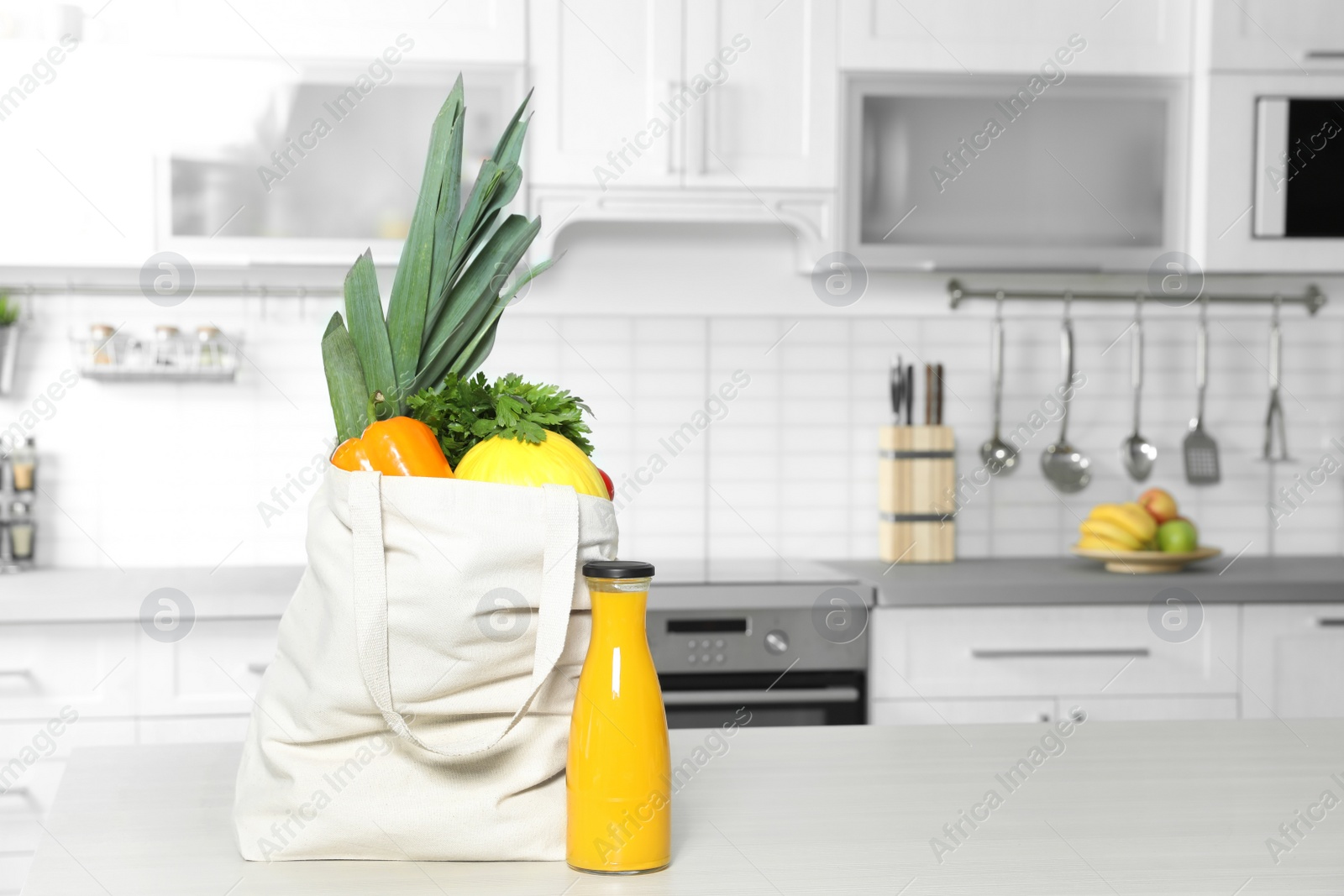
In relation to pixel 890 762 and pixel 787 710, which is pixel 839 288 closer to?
pixel 787 710

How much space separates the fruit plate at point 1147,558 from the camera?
244 cm

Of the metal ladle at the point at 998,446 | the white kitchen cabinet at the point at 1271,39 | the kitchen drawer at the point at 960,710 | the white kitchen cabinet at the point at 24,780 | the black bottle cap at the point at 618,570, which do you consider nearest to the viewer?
the black bottle cap at the point at 618,570

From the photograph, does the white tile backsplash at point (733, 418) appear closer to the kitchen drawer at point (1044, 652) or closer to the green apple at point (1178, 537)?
the green apple at point (1178, 537)

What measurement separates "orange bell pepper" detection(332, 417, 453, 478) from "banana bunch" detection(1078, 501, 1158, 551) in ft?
6.74

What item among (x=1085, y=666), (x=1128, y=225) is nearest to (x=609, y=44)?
(x=1128, y=225)

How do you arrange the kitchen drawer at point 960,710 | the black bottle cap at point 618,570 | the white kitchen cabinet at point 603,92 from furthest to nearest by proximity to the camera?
the white kitchen cabinet at point 603,92, the kitchen drawer at point 960,710, the black bottle cap at point 618,570

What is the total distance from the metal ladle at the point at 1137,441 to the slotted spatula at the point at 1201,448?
0.08 metres

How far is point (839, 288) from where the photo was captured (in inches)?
109

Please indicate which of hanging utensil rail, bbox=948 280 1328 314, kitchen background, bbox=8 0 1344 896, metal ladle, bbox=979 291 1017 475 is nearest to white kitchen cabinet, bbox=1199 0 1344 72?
kitchen background, bbox=8 0 1344 896

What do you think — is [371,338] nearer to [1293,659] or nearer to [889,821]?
[889,821]

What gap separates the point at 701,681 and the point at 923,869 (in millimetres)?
1460

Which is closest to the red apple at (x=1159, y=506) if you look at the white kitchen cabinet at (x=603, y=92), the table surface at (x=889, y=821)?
the white kitchen cabinet at (x=603, y=92)

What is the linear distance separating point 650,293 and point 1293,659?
1.51 m

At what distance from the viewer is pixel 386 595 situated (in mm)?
700
